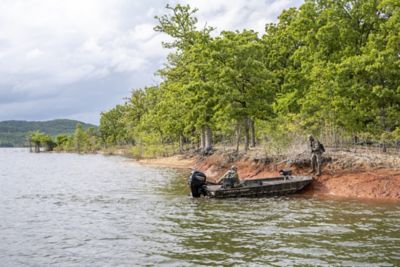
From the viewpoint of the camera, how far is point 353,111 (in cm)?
3077

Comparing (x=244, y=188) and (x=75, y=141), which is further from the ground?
(x=75, y=141)

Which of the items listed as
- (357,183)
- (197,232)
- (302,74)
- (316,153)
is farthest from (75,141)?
(197,232)

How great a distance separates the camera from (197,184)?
25.0 meters

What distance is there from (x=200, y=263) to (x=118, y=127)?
129 metres

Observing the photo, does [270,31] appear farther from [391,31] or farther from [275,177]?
[275,177]

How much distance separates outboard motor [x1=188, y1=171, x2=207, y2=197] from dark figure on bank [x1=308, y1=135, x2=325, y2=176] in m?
7.36

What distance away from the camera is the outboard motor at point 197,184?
25.0 meters

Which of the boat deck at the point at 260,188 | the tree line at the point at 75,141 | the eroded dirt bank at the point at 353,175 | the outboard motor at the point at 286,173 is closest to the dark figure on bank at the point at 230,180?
the boat deck at the point at 260,188

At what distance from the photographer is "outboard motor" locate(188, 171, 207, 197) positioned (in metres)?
25.0

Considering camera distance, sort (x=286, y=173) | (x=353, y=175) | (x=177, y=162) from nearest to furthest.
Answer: (x=353, y=175)
(x=286, y=173)
(x=177, y=162)

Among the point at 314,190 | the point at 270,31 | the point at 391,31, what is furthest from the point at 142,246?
the point at 270,31

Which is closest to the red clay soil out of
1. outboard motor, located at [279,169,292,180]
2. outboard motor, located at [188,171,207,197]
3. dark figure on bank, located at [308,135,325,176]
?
dark figure on bank, located at [308,135,325,176]

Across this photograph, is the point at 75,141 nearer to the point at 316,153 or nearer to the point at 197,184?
the point at 197,184

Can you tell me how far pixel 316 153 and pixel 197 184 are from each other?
7978 mm
